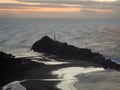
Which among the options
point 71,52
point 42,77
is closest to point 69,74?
point 42,77

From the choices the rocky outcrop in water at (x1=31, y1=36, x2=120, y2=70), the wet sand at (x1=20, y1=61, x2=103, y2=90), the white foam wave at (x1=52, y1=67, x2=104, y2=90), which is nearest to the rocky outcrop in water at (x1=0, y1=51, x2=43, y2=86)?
the wet sand at (x1=20, y1=61, x2=103, y2=90)

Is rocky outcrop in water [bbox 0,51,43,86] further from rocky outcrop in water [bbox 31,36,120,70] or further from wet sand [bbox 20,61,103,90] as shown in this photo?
rocky outcrop in water [bbox 31,36,120,70]

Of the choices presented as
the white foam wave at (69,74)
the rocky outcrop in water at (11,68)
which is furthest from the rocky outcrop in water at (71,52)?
the rocky outcrop in water at (11,68)

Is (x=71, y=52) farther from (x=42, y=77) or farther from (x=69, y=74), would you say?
(x=42, y=77)

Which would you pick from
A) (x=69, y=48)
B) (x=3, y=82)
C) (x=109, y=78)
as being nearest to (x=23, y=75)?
(x=3, y=82)

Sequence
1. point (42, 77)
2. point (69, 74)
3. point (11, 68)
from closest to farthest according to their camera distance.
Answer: point (42, 77), point (11, 68), point (69, 74)
